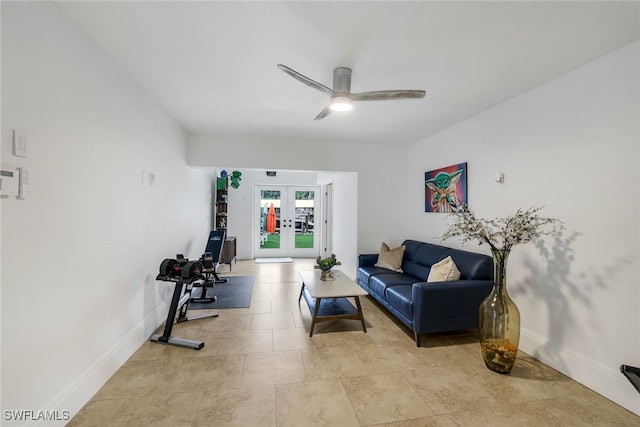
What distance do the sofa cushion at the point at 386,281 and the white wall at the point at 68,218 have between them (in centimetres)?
273

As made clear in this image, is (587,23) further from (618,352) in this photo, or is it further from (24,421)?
(24,421)

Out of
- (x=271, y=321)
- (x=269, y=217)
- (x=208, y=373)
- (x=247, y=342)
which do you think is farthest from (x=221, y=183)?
(x=208, y=373)

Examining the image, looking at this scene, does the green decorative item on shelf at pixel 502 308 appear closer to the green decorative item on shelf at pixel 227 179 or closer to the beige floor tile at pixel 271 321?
the beige floor tile at pixel 271 321

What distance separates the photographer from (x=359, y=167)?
492 centimetres

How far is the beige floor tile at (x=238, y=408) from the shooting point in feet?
5.82

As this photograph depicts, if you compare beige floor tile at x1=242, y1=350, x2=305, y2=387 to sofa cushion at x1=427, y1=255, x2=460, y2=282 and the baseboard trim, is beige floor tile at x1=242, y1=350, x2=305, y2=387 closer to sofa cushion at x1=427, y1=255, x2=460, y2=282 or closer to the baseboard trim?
sofa cushion at x1=427, y1=255, x2=460, y2=282

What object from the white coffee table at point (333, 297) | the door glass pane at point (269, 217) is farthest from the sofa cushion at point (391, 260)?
the door glass pane at point (269, 217)

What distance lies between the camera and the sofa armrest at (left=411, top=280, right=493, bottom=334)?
8.90ft

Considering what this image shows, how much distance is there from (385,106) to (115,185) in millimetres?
2810

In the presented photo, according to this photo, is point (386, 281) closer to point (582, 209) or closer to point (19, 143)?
point (582, 209)

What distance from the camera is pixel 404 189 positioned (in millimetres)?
5043

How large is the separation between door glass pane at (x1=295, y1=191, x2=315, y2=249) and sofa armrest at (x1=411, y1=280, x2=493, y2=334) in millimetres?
5220

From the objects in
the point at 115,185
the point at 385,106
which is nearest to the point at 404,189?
the point at 385,106

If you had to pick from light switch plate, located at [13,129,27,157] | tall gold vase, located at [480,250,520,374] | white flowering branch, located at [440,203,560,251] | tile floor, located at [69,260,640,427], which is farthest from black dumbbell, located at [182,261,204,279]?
tall gold vase, located at [480,250,520,374]
